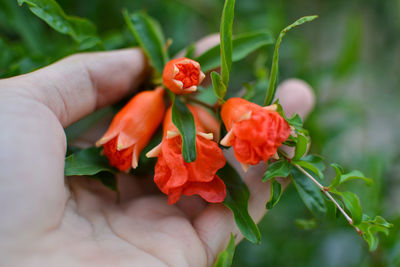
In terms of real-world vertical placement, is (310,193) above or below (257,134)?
below

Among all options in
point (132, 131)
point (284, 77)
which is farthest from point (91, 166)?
point (284, 77)

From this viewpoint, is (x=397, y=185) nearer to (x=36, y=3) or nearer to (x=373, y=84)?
(x=373, y=84)

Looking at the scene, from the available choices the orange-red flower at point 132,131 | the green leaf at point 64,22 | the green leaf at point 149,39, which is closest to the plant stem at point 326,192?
the orange-red flower at point 132,131

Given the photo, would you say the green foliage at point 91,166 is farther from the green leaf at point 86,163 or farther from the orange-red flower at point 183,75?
the orange-red flower at point 183,75

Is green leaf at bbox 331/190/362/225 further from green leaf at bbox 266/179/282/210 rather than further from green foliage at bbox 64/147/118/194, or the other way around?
green foliage at bbox 64/147/118/194

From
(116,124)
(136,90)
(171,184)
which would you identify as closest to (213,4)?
(136,90)

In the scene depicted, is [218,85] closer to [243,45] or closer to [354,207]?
[243,45]
